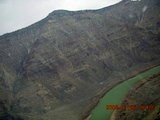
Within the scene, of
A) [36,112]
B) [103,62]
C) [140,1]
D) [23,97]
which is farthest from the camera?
[140,1]

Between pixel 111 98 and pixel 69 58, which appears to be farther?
pixel 69 58

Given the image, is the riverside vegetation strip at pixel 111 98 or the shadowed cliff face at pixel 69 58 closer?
the riverside vegetation strip at pixel 111 98

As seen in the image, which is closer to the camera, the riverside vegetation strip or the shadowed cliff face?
Answer: the riverside vegetation strip

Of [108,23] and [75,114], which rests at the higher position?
[108,23]

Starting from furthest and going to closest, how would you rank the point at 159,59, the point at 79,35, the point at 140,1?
1. the point at 140,1
2. the point at 79,35
3. the point at 159,59

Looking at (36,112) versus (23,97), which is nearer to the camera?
(36,112)

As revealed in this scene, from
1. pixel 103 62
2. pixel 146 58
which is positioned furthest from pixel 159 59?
pixel 103 62

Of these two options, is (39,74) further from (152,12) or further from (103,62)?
(152,12)

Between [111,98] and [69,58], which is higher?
[69,58]
